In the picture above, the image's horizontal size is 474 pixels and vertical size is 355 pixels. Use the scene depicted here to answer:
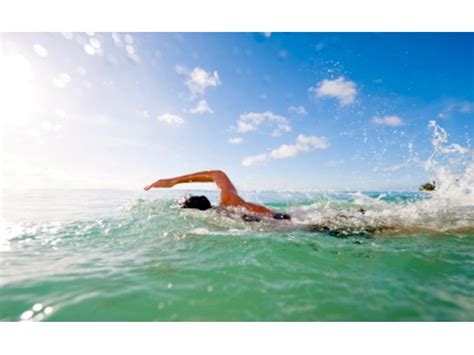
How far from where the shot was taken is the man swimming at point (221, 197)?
273 inches

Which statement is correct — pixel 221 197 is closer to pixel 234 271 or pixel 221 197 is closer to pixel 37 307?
pixel 234 271

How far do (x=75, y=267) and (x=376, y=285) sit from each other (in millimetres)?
3815

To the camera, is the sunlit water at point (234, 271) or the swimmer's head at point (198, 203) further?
the swimmer's head at point (198, 203)

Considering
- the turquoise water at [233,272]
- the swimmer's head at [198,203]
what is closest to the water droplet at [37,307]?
the turquoise water at [233,272]

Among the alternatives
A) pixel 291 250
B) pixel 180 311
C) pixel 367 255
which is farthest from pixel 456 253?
pixel 180 311

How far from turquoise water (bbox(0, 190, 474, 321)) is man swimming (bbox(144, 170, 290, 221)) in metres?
0.74

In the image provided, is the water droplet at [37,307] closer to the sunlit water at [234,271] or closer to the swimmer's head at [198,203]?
the sunlit water at [234,271]

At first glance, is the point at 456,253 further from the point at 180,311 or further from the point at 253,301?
the point at 180,311

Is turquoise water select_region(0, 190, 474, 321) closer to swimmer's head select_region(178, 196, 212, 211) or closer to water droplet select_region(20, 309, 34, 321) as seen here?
water droplet select_region(20, 309, 34, 321)

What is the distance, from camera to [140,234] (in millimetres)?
5430

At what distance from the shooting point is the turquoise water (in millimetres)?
2582

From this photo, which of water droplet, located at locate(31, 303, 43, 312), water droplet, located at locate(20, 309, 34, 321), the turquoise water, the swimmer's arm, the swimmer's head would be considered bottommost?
water droplet, located at locate(20, 309, 34, 321)

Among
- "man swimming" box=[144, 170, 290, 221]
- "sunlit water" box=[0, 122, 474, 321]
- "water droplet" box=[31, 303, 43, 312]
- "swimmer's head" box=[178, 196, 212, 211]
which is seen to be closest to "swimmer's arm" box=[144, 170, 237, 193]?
"man swimming" box=[144, 170, 290, 221]

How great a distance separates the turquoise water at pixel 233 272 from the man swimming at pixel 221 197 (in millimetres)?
744
